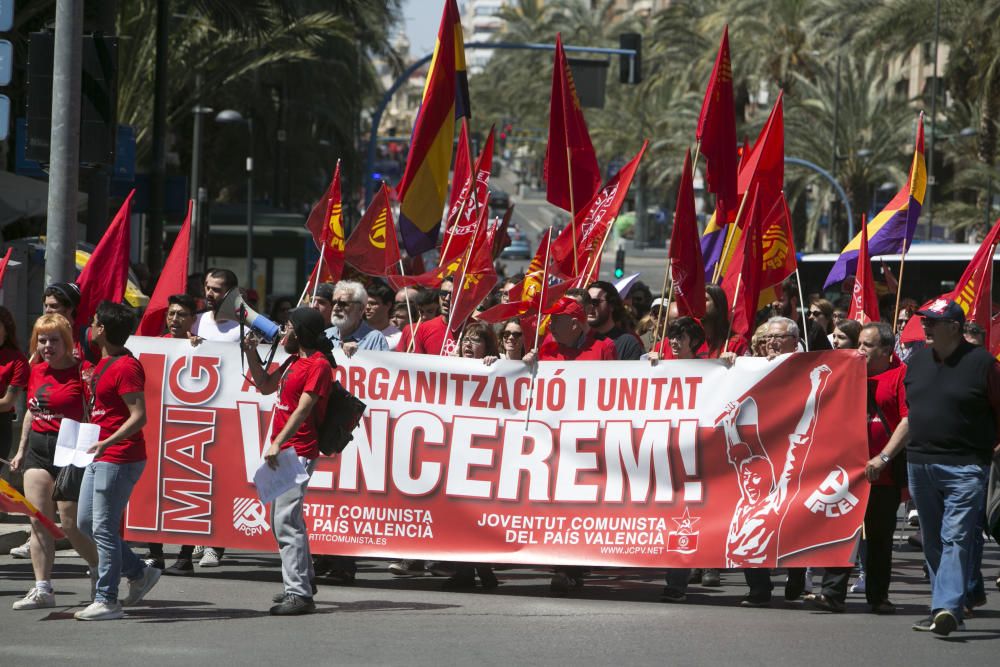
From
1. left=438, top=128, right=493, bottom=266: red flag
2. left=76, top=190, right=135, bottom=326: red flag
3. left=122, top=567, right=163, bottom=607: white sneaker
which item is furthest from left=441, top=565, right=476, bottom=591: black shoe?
left=438, top=128, right=493, bottom=266: red flag

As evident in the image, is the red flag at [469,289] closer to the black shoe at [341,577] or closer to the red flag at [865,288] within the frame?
the black shoe at [341,577]

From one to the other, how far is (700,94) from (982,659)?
130 ft

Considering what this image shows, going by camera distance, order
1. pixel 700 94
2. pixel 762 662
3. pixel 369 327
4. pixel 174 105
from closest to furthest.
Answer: pixel 762 662 < pixel 369 327 < pixel 174 105 < pixel 700 94

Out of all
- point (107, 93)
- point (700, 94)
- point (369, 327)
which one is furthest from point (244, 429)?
point (700, 94)

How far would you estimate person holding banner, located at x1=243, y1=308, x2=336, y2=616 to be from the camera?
7.67 metres

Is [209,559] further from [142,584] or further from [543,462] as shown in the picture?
[543,462]

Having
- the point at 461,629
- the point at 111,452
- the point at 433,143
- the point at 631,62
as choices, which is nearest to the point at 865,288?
the point at 433,143

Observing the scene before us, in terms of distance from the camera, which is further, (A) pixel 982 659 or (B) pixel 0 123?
(B) pixel 0 123

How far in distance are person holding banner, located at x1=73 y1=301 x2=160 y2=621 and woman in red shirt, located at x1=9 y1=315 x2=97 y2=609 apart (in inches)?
10.9

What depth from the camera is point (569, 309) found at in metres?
9.27

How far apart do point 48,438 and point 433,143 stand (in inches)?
159

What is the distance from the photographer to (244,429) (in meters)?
8.98

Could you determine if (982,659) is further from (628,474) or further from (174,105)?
(174,105)

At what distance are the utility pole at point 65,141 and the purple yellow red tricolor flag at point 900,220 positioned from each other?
597 centimetres
